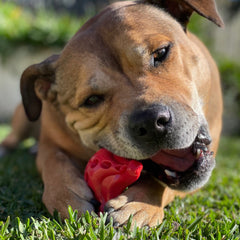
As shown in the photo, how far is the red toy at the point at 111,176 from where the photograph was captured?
2.38 meters

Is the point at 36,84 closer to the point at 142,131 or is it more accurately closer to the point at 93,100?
the point at 93,100

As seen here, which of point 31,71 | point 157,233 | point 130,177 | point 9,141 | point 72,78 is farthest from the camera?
point 9,141

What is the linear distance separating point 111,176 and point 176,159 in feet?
1.72

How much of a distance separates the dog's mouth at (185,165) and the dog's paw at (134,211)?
0.28 metres

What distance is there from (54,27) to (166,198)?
7019mm

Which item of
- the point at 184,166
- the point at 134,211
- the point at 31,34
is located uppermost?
the point at 134,211

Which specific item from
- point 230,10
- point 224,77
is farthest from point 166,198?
point 230,10

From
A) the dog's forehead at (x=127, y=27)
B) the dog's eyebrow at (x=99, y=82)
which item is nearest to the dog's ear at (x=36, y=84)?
the dog's forehead at (x=127, y=27)

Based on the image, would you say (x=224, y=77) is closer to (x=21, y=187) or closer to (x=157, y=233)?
(x=21, y=187)

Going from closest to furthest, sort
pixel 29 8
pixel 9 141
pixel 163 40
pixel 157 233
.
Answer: pixel 157 233, pixel 163 40, pixel 9 141, pixel 29 8

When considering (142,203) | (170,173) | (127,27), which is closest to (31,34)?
(127,27)

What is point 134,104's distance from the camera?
7.92 feet

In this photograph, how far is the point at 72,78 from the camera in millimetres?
3082

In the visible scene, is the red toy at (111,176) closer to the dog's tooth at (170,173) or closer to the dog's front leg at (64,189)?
the dog's front leg at (64,189)
